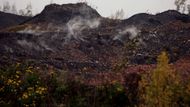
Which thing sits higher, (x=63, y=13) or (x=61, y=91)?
(x=63, y=13)

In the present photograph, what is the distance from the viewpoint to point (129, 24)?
161 ft

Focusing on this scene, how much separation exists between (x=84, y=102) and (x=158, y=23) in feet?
108

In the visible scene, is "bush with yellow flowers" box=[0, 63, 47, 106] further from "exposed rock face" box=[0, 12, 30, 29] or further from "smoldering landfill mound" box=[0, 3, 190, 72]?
"exposed rock face" box=[0, 12, 30, 29]

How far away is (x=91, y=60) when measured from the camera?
3478cm

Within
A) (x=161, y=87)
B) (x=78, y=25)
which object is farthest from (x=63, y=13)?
(x=161, y=87)

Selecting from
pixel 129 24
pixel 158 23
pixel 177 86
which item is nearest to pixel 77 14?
pixel 129 24

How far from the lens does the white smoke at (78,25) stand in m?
41.9

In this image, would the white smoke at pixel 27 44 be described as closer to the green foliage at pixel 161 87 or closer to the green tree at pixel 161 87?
the green foliage at pixel 161 87

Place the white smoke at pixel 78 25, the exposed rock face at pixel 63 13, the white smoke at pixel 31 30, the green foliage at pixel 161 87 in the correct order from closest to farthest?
the green foliage at pixel 161 87, the white smoke at pixel 78 25, the white smoke at pixel 31 30, the exposed rock face at pixel 63 13

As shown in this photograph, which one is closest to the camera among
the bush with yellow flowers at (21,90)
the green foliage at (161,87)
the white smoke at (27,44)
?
the green foliage at (161,87)

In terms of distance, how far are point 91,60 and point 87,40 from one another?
6084 millimetres

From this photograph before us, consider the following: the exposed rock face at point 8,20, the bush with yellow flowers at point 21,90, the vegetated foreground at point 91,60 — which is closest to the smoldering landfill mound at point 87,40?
the vegetated foreground at point 91,60

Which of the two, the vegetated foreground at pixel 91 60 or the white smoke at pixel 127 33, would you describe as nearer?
the vegetated foreground at pixel 91 60

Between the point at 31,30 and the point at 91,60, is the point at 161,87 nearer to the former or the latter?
A: the point at 91,60
